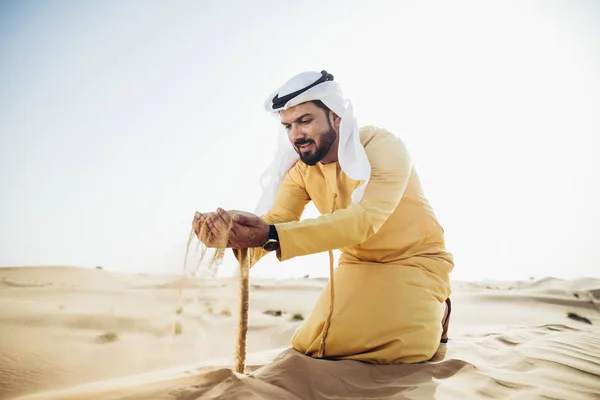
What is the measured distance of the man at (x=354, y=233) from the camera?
6.48 ft

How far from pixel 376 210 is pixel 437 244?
0.78m

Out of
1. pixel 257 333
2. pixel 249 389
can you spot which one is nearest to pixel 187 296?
pixel 249 389

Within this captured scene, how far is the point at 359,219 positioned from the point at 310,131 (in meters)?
0.82

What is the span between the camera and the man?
1.98 meters

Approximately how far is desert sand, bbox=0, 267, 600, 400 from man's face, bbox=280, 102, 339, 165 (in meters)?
0.92

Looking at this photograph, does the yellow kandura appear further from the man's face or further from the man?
the man's face

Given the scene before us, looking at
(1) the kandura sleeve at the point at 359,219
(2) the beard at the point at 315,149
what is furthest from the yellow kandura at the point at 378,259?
(2) the beard at the point at 315,149

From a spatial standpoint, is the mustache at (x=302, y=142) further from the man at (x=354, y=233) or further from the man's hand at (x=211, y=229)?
the man's hand at (x=211, y=229)

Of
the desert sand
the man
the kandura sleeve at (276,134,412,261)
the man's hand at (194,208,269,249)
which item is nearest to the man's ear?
the man

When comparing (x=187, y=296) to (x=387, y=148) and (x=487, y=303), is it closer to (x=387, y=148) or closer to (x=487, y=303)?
(x=387, y=148)

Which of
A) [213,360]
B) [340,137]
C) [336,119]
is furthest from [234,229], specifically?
[213,360]

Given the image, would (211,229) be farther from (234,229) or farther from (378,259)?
(378,259)

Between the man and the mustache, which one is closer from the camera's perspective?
the man

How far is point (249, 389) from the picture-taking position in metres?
1.66
